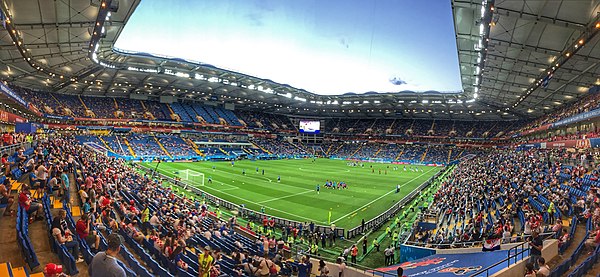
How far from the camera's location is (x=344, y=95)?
78.4m

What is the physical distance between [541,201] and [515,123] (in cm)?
7323

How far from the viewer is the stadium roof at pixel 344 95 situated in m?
23.3

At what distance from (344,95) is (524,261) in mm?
70008

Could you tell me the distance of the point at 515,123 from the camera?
266ft

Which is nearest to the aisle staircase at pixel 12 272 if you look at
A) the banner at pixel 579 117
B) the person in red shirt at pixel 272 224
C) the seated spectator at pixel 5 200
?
the seated spectator at pixel 5 200

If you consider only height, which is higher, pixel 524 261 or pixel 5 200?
pixel 5 200

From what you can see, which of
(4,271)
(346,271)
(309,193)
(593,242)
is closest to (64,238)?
(4,271)

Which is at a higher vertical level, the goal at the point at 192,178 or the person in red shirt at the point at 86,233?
the person in red shirt at the point at 86,233

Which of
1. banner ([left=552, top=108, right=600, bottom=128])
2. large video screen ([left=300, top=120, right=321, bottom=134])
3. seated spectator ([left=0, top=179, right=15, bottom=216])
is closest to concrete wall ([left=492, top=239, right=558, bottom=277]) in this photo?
seated spectator ([left=0, top=179, right=15, bottom=216])

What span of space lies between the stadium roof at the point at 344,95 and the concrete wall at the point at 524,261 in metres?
14.8

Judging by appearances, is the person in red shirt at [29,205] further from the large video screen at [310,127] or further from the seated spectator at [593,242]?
the large video screen at [310,127]

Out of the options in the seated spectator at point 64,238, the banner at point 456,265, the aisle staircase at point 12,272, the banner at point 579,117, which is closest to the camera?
the aisle staircase at point 12,272

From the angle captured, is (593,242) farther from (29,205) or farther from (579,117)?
(579,117)

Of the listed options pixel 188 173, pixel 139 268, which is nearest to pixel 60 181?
pixel 139 268
